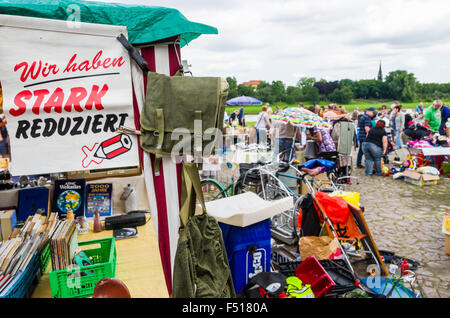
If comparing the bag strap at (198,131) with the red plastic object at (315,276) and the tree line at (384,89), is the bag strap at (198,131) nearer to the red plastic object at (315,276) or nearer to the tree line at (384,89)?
the red plastic object at (315,276)

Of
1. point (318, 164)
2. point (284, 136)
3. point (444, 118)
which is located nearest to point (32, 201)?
point (318, 164)

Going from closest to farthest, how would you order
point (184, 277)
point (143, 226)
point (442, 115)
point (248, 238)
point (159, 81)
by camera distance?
point (184, 277), point (159, 81), point (143, 226), point (248, 238), point (442, 115)

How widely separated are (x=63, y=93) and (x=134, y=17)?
0.79m

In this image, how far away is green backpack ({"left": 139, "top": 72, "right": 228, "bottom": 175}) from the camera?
259 cm

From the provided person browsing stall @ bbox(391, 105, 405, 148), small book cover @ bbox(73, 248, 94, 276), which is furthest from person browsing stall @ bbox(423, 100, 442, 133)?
small book cover @ bbox(73, 248, 94, 276)

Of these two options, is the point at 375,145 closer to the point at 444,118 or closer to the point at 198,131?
the point at 444,118

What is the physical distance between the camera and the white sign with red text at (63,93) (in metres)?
2.18

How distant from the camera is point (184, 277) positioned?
5.67 feet

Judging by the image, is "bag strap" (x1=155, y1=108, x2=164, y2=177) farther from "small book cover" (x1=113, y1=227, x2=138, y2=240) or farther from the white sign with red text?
"small book cover" (x1=113, y1=227, x2=138, y2=240)

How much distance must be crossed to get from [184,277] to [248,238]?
70.5 inches

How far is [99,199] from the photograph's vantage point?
3.41m

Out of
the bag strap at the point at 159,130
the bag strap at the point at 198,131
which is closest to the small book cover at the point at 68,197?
the bag strap at the point at 159,130

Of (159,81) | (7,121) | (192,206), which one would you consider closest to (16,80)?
(7,121)

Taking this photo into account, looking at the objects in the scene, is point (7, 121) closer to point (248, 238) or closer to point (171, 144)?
point (171, 144)
